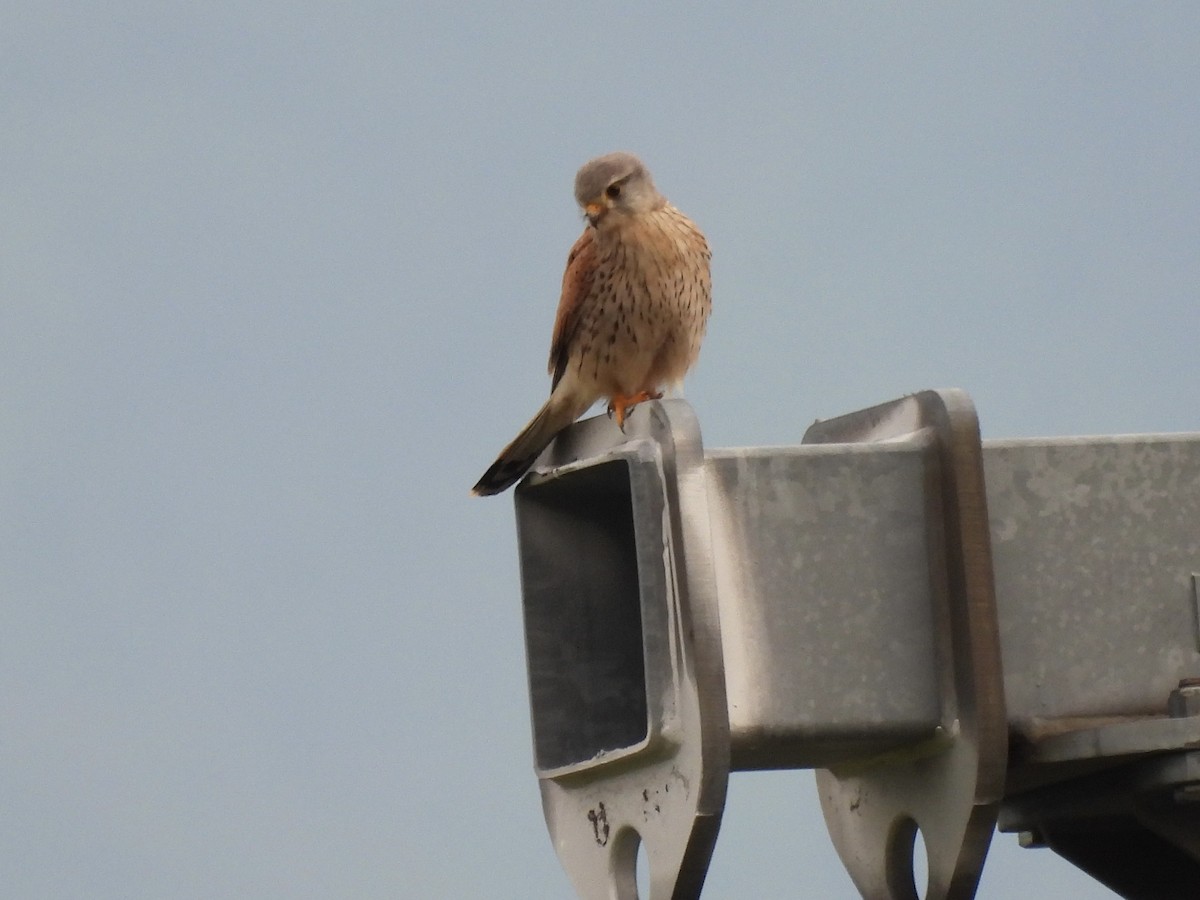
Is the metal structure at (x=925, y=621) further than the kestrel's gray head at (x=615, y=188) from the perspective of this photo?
No

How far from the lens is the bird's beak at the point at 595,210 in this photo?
4848 mm

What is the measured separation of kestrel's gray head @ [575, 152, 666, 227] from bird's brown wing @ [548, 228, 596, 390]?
11 centimetres

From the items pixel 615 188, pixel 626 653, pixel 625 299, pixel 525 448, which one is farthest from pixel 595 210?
pixel 626 653

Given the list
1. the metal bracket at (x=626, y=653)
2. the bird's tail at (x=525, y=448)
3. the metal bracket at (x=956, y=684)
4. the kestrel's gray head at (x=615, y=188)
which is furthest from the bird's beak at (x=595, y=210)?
the metal bracket at (x=956, y=684)

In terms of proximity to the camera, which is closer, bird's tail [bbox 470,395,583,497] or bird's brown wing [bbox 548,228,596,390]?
bird's tail [bbox 470,395,583,497]

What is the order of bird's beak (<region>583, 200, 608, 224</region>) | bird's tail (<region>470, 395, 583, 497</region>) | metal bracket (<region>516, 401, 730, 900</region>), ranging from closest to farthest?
metal bracket (<region>516, 401, 730, 900</region>) → bird's tail (<region>470, 395, 583, 497</region>) → bird's beak (<region>583, 200, 608, 224</region>)

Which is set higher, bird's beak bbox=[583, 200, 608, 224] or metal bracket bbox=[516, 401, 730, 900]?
bird's beak bbox=[583, 200, 608, 224]

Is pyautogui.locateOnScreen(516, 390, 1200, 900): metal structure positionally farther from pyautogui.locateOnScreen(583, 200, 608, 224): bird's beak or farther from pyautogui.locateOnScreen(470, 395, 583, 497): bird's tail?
pyautogui.locateOnScreen(583, 200, 608, 224): bird's beak

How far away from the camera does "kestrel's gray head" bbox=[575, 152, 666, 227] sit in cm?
486

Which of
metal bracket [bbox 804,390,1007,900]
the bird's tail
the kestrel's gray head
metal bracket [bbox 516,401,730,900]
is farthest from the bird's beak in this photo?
metal bracket [bbox 804,390,1007,900]

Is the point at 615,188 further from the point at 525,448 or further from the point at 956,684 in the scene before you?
the point at 956,684

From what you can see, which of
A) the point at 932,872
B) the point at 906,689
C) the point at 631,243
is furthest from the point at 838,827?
the point at 631,243

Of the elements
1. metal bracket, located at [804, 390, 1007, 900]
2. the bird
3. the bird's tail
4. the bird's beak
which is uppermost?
the bird's beak

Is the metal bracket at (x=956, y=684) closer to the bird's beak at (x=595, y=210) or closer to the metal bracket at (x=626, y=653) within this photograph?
the metal bracket at (x=626, y=653)
